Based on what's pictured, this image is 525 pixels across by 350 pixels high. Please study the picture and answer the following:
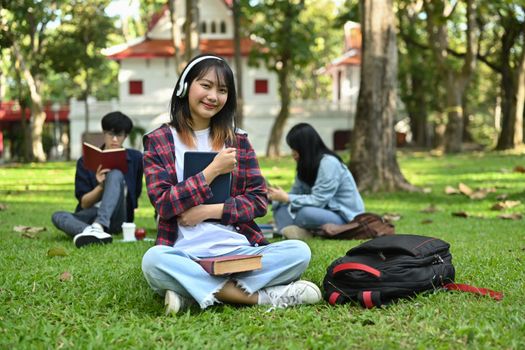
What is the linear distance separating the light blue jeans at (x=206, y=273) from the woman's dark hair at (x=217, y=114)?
0.67 metres

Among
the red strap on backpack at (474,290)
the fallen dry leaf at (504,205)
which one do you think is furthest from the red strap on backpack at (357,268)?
the fallen dry leaf at (504,205)

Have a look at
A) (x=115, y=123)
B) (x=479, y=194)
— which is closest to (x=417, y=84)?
(x=479, y=194)

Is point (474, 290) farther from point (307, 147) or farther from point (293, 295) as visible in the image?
point (307, 147)

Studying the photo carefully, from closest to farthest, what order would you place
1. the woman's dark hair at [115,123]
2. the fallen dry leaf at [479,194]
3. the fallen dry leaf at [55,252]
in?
1. the fallen dry leaf at [55,252]
2. the woman's dark hair at [115,123]
3. the fallen dry leaf at [479,194]

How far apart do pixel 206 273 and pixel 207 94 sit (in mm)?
999

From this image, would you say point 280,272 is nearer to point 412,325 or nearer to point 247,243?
point 247,243

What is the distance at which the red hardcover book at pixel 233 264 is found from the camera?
370cm

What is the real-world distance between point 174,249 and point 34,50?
25.5 metres

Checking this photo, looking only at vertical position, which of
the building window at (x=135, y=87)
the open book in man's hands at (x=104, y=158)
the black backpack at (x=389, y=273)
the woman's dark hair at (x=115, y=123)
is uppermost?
the building window at (x=135, y=87)

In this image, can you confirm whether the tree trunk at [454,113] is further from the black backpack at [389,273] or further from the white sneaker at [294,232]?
the black backpack at [389,273]

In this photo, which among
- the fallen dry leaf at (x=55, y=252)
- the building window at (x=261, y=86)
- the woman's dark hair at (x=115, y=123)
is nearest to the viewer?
the fallen dry leaf at (x=55, y=252)

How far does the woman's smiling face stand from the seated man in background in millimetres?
2630

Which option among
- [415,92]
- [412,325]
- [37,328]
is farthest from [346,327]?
[415,92]

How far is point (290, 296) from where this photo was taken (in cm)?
398
